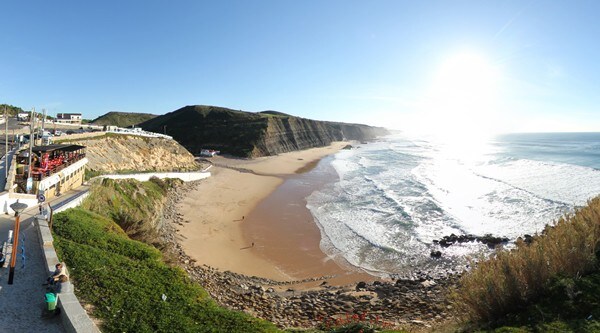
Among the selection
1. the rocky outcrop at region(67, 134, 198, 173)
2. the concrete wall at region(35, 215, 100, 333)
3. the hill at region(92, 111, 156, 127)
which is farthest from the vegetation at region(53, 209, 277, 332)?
the hill at region(92, 111, 156, 127)

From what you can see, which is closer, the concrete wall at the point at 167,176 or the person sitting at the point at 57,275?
the person sitting at the point at 57,275

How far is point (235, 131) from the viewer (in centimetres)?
8169

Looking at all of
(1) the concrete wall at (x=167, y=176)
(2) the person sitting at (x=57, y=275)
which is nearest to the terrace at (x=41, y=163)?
(1) the concrete wall at (x=167, y=176)

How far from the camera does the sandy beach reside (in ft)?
63.1

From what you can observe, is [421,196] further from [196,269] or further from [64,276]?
[64,276]

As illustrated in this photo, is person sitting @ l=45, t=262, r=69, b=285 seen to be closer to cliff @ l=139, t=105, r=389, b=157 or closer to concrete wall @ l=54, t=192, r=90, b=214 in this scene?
concrete wall @ l=54, t=192, r=90, b=214

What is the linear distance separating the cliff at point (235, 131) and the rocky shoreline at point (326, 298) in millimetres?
55919

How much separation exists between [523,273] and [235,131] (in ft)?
252

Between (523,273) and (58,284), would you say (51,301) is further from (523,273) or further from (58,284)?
(523,273)

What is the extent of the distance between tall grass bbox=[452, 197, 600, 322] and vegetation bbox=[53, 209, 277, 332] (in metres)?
5.11

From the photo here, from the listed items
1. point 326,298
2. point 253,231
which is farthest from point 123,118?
point 326,298

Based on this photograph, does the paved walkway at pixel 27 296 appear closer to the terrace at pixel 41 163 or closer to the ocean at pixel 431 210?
the terrace at pixel 41 163

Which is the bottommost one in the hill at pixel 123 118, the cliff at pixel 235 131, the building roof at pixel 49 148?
the building roof at pixel 49 148

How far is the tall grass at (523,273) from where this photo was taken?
8156 millimetres
